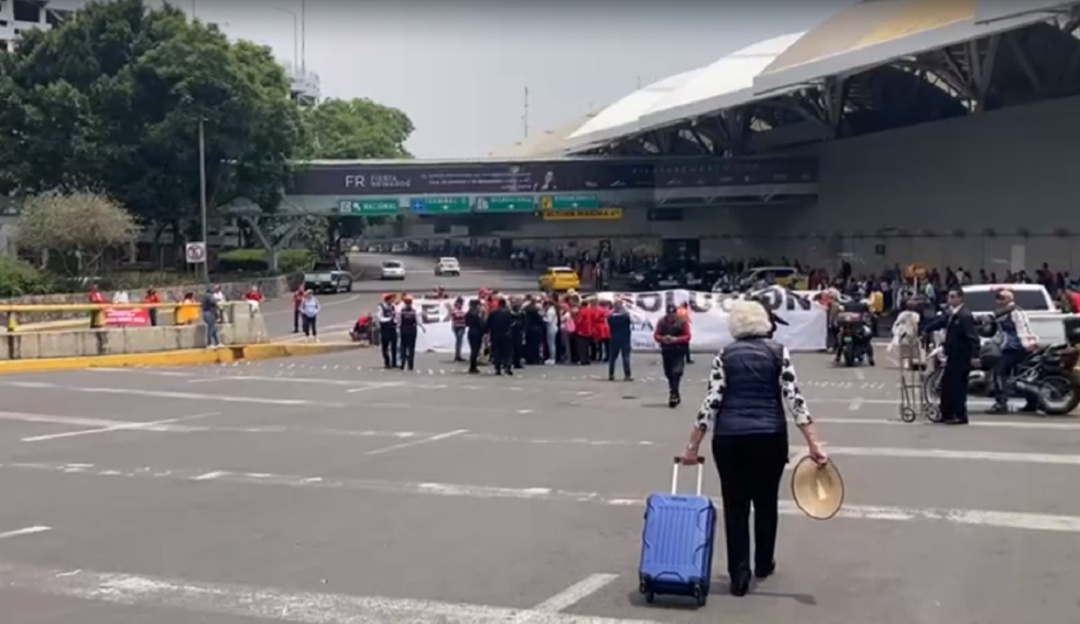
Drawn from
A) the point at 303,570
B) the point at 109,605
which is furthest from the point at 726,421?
the point at 109,605

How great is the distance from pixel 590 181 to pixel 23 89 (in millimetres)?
28502

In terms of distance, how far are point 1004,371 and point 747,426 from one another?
11172 millimetres

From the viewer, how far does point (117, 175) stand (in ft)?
215

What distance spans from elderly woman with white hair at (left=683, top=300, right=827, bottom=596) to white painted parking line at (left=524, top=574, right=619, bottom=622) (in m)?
0.86

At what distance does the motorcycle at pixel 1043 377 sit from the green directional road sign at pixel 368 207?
57.0 m

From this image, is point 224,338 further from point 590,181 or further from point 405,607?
point 590,181

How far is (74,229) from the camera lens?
54.6 m

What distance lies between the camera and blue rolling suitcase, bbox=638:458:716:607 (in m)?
8.11

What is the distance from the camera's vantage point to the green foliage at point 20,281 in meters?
47.2

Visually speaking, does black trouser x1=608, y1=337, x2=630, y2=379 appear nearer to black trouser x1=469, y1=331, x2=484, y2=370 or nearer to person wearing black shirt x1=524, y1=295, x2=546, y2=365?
black trouser x1=469, y1=331, x2=484, y2=370

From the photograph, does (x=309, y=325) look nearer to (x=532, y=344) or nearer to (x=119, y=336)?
(x=119, y=336)

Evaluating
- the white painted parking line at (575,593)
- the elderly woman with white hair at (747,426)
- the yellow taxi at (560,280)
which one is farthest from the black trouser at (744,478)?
the yellow taxi at (560,280)

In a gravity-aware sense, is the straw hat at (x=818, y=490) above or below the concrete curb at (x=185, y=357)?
above

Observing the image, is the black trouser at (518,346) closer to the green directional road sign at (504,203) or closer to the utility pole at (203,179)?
the utility pole at (203,179)
